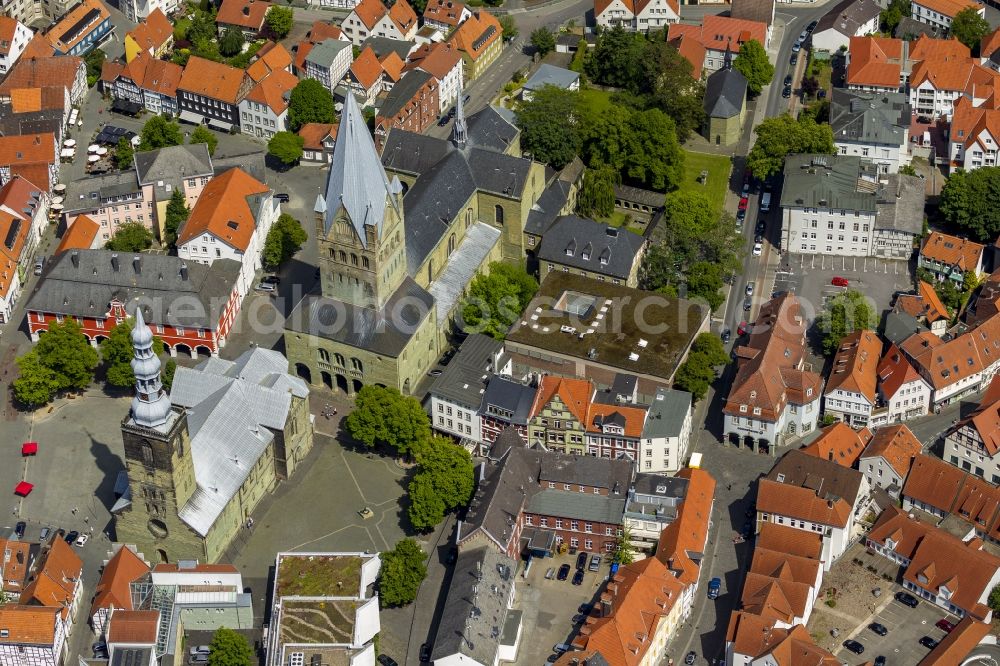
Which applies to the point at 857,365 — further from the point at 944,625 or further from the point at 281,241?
the point at 281,241

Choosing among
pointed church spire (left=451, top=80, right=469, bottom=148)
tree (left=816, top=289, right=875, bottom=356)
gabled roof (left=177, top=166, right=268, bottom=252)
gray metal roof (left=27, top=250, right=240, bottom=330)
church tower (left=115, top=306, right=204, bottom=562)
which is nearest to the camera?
church tower (left=115, top=306, right=204, bottom=562)

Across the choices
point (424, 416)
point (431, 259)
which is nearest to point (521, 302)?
point (431, 259)

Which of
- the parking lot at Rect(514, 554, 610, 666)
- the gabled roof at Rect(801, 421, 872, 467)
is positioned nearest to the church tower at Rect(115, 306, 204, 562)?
the parking lot at Rect(514, 554, 610, 666)

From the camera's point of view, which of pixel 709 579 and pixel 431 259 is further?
pixel 431 259

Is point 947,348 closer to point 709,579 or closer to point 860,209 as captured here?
point 860,209

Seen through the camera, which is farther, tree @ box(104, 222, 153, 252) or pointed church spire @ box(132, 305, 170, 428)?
tree @ box(104, 222, 153, 252)

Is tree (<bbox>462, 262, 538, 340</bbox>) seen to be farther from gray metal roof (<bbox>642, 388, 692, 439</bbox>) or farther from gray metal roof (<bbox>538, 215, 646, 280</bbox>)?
gray metal roof (<bbox>642, 388, 692, 439</bbox>)

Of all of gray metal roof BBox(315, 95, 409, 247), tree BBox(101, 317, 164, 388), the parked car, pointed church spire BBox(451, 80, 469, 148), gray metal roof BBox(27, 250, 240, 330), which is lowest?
tree BBox(101, 317, 164, 388)
